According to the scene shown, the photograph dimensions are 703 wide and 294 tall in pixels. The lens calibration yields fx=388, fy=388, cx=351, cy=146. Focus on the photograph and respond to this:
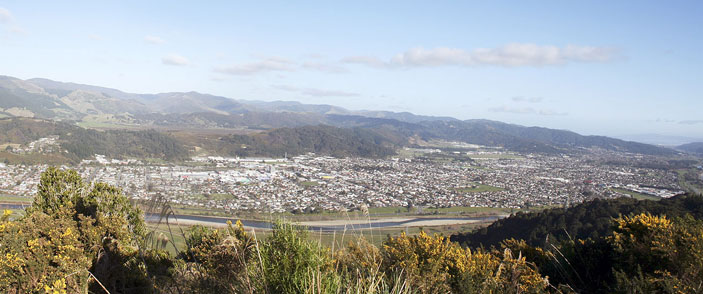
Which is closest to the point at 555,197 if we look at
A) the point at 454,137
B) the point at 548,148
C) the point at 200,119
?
the point at 548,148

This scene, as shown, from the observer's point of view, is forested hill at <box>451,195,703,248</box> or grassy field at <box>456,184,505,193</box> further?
grassy field at <box>456,184,505,193</box>

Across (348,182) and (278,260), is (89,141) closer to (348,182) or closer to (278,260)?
(348,182)

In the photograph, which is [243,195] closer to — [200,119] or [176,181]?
[176,181]

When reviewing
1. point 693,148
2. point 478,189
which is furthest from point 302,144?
point 693,148

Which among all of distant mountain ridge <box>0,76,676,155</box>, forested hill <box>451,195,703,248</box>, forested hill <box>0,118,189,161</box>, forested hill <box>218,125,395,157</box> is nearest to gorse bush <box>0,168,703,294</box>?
forested hill <box>451,195,703,248</box>

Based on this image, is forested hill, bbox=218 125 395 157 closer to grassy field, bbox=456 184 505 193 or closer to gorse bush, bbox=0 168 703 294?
grassy field, bbox=456 184 505 193

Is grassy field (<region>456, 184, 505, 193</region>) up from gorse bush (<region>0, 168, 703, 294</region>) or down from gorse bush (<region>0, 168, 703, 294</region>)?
down
